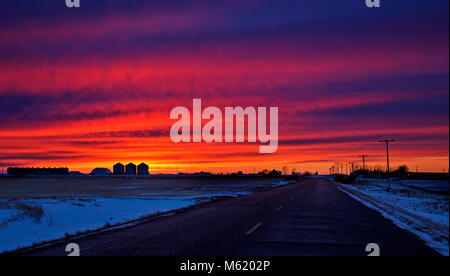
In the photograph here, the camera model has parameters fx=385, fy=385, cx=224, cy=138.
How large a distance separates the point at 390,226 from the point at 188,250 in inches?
341

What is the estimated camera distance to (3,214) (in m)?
17.4

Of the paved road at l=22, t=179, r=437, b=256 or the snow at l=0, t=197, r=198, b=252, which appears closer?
the paved road at l=22, t=179, r=437, b=256

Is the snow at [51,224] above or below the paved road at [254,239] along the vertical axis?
below

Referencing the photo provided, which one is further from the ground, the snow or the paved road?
the paved road

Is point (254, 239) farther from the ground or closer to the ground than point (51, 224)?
farther from the ground

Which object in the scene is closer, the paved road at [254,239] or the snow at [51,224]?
the paved road at [254,239]

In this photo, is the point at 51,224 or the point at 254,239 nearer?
the point at 254,239
